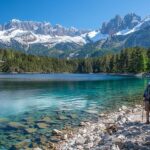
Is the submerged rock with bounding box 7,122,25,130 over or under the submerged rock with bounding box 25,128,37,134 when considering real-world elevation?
over

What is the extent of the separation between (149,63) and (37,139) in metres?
162

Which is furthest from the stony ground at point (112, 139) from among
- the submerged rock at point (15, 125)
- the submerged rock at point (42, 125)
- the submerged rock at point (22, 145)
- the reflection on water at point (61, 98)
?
the reflection on water at point (61, 98)

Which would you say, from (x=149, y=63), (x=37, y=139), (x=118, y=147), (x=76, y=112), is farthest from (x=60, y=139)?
(x=149, y=63)

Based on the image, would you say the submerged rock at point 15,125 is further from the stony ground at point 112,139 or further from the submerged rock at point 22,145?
the submerged rock at point 22,145

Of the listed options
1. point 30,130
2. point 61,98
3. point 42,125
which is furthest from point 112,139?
point 61,98

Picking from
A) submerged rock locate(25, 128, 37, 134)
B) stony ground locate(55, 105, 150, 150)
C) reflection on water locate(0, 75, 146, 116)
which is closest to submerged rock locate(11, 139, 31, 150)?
stony ground locate(55, 105, 150, 150)

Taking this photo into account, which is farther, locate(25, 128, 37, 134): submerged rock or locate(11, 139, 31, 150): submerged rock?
locate(25, 128, 37, 134): submerged rock

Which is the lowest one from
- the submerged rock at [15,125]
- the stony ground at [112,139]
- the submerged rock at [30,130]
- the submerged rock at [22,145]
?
the submerged rock at [22,145]

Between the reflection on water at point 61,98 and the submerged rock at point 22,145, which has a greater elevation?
the reflection on water at point 61,98

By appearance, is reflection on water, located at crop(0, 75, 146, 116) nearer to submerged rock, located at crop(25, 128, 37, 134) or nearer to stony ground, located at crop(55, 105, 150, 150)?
submerged rock, located at crop(25, 128, 37, 134)

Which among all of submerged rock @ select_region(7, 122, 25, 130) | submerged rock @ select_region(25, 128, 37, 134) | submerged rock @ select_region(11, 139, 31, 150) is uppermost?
submerged rock @ select_region(7, 122, 25, 130)

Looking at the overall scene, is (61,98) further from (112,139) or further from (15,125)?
(112,139)

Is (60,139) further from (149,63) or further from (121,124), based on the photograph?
(149,63)

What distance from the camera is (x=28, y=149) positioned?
28.0 metres
